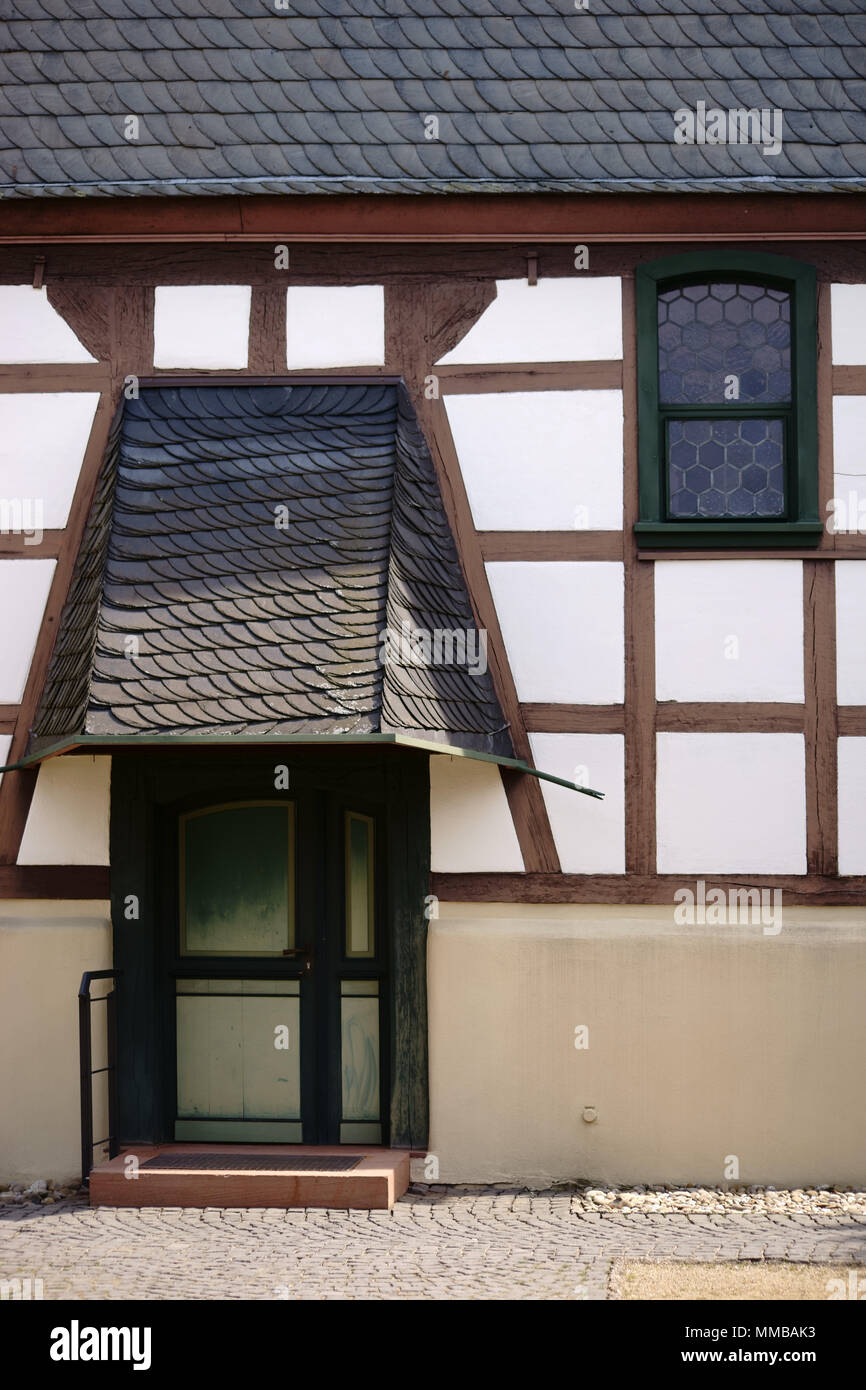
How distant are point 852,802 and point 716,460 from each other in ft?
6.70

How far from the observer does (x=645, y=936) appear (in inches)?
315

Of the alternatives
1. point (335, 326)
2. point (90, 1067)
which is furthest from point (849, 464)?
point (90, 1067)

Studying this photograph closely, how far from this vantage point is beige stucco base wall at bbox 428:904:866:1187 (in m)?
7.91

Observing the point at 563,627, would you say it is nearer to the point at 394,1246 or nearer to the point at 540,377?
the point at 540,377

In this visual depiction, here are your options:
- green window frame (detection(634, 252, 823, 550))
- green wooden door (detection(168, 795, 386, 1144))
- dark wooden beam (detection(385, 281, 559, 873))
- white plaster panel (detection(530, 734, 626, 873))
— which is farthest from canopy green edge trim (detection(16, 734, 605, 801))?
green window frame (detection(634, 252, 823, 550))

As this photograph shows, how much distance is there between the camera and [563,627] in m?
8.20

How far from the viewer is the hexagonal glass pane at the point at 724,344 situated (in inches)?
327

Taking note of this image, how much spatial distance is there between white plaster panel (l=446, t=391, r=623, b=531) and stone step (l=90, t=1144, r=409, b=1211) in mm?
3528

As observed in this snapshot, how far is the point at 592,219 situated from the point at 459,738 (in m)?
3.04

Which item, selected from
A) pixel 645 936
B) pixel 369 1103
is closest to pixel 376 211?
pixel 645 936

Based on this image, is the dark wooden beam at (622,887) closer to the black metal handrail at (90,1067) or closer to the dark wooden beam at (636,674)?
the dark wooden beam at (636,674)

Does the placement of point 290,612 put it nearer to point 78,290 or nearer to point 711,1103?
point 78,290

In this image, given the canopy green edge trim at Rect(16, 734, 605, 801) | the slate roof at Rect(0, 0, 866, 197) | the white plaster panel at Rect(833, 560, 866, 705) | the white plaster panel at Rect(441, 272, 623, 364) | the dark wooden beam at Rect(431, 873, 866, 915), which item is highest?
the slate roof at Rect(0, 0, 866, 197)

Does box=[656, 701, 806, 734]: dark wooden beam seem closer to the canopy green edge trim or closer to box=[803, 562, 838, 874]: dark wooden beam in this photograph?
box=[803, 562, 838, 874]: dark wooden beam
